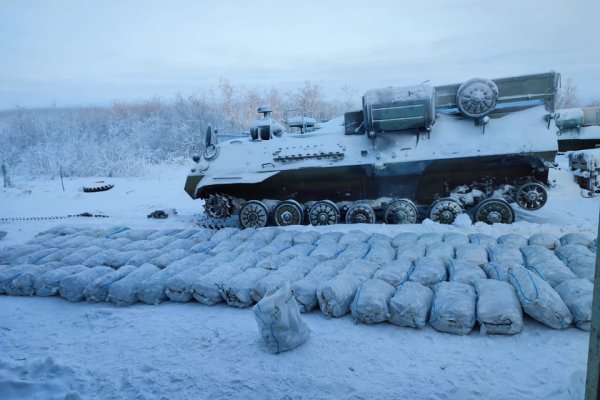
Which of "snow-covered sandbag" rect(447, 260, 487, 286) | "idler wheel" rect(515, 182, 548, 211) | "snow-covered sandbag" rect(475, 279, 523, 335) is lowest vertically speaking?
"snow-covered sandbag" rect(475, 279, 523, 335)

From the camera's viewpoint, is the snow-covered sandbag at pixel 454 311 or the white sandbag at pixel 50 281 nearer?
the snow-covered sandbag at pixel 454 311

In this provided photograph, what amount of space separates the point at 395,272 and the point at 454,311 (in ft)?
3.54

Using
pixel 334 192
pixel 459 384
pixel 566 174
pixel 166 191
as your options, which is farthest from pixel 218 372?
pixel 166 191

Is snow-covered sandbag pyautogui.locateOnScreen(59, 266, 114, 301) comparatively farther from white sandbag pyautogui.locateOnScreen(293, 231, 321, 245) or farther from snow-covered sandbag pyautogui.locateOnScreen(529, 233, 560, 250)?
snow-covered sandbag pyautogui.locateOnScreen(529, 233, 560, 250)

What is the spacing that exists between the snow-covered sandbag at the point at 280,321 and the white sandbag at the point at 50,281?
3.37 m

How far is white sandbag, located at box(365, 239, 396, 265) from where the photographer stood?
607cm

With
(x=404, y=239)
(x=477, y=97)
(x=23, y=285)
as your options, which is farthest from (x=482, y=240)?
(x=23, y=285)

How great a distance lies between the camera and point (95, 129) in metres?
33.9

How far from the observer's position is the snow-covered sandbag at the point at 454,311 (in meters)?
4.37

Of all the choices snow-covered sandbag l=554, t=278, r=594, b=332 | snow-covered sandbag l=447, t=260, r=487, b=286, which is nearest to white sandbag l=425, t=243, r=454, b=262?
snow-covered sandbag l=447, t=260, r=487, b=286

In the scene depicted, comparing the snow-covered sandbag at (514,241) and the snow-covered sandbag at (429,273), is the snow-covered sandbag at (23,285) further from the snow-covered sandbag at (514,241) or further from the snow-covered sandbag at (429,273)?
the snow-covered sandbag at (514,241)

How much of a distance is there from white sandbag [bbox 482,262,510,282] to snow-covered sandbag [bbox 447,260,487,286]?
83mm

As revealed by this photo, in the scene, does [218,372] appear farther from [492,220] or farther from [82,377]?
[492,220]

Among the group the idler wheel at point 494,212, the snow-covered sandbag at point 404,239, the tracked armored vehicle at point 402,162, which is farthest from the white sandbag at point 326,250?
the idler wheel at point 494,212
